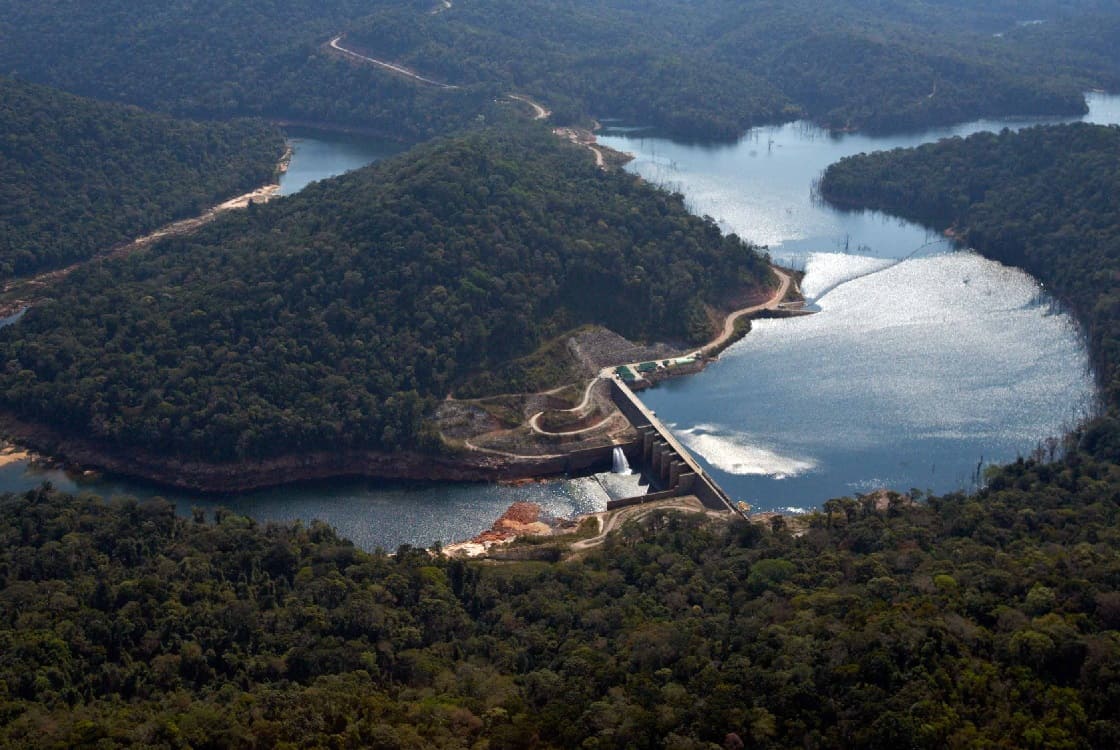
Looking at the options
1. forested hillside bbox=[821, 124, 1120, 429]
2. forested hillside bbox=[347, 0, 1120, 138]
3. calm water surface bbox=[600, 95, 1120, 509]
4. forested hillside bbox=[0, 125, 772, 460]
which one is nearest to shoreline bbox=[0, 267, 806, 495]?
forested hillside bbox=[0, 125, 772, 460]

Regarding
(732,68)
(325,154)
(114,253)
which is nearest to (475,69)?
(325,154)

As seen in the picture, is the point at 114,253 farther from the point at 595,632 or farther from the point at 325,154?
the point at 595,632

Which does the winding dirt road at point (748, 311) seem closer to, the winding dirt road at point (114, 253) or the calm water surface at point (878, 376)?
the calm water surface at point (878, 376)

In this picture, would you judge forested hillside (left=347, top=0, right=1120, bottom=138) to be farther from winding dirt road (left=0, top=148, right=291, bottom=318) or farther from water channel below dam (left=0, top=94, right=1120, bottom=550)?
water channel below dam (left=0, top=94, right=1120, bottom=550)

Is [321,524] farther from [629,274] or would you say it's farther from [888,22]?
[888,22]

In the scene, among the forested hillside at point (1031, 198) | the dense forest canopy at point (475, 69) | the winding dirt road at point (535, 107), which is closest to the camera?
the forested hillside at point (1031, 198)

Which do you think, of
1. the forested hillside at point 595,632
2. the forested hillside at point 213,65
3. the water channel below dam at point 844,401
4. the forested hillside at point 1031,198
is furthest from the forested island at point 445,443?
the water channel below dam at point 844,401
